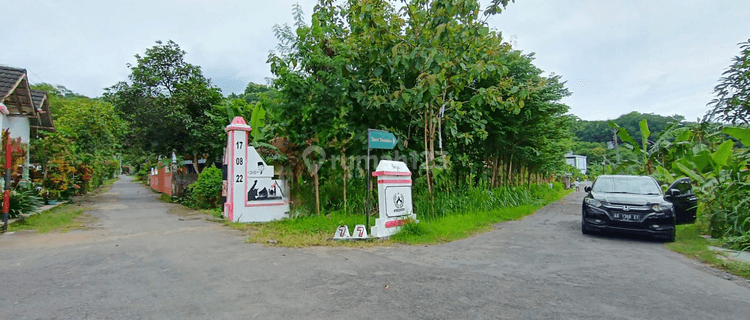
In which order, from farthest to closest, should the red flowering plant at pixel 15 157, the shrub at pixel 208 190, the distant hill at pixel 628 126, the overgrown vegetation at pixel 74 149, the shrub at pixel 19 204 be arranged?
the distant hill at pixel 628 126 < the overgrown vegetation at pixel 74 149 < the shrub at pixel 208 190 < the red flowering plant at pixel 15 157 < the shrub at pixel 19 204

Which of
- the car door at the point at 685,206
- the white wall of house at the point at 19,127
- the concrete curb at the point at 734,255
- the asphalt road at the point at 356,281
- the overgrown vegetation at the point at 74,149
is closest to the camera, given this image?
the asphalt road at the point at 356,281

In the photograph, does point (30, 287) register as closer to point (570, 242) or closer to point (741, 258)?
point (570, 242)

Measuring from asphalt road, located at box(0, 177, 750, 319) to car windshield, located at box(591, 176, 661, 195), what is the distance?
1.50 meters

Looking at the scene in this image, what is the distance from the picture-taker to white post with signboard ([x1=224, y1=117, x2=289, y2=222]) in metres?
10.6

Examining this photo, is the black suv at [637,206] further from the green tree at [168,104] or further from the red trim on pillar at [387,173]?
the green tree at [168,104]

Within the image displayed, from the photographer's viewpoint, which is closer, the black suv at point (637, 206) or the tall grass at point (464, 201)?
the black suv at point (637, 206)

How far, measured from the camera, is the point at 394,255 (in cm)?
675

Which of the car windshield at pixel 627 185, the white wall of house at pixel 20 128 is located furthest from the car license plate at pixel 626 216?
the white wall of house at pixel 20 128

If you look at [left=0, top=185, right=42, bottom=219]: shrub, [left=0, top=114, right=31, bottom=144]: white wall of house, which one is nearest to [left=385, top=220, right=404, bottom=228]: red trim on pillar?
[left=0, top=185, right=42, bottom=219]: shrub

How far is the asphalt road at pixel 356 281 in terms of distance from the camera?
405 centimetres

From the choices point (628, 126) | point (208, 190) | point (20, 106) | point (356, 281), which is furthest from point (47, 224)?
point (628, 126)

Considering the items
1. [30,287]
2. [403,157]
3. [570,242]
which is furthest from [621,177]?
[30,287]

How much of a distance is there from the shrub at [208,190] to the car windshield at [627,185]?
37.8 ft

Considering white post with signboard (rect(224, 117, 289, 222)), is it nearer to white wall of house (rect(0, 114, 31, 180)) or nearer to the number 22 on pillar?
the number 22 on pillar
